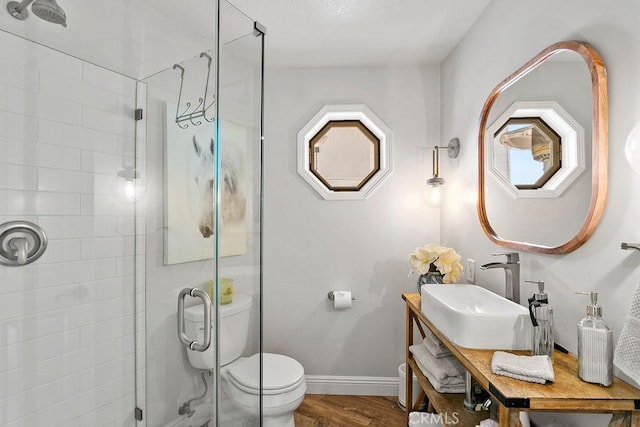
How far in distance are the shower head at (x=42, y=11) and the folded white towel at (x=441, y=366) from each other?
1958mm

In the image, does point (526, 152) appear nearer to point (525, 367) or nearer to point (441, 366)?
point (525, 367)

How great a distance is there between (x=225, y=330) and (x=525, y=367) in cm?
102

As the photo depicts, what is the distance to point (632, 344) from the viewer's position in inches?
33.3

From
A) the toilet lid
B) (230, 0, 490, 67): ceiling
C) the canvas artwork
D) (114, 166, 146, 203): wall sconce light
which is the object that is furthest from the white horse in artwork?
(230, 0, 490, 67): ceiling

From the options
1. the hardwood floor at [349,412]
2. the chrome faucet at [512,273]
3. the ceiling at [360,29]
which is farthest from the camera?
the hardwood floor at [349,412]

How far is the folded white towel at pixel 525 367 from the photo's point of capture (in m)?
0.98

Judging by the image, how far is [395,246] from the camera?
99.7 inches

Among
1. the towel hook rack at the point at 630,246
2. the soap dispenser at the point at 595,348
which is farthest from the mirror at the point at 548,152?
the soap dispenser at the point at 595,348

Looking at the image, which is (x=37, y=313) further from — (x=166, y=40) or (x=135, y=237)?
(x=166, y=40)

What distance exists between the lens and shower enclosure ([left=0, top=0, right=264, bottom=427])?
1.05 metres

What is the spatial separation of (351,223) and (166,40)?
1.66m

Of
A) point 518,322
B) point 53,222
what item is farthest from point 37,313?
point 518,322

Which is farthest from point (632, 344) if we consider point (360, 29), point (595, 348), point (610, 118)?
point (360, 29)

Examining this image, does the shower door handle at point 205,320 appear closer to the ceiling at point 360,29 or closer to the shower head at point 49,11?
the shower head at point 49,11
